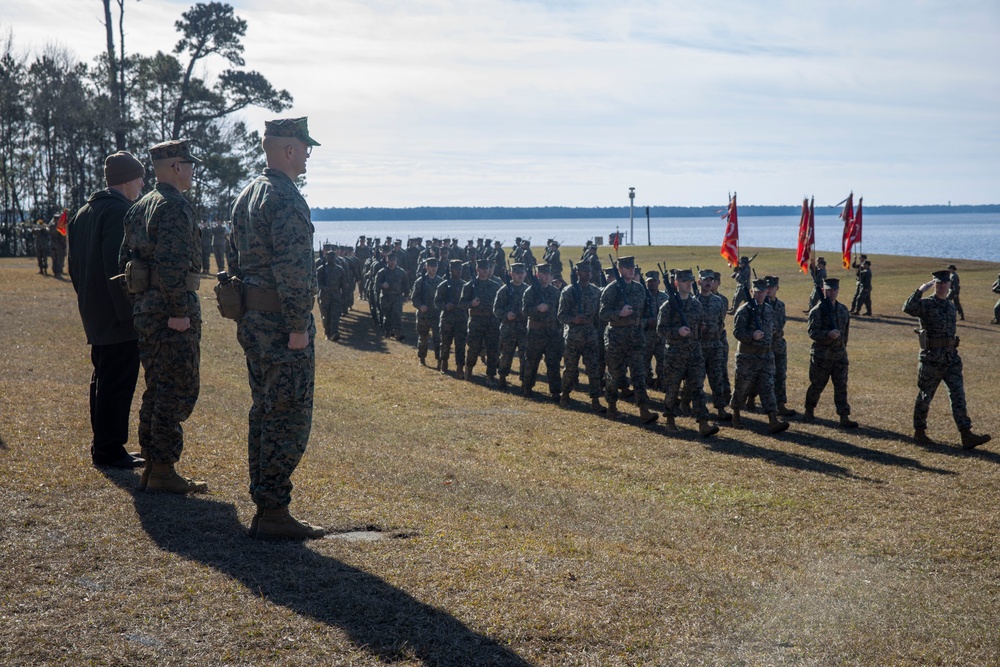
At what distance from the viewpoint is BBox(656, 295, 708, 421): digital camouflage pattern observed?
11.7 meters

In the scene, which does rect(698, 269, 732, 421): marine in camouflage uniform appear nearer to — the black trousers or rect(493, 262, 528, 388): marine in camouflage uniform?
rect(493, 262, 528, 388): marine in camouflage uniform

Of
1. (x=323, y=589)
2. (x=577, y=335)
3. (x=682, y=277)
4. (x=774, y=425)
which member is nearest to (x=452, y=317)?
(x=577, y=335)

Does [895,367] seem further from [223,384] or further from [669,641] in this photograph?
[669,641]

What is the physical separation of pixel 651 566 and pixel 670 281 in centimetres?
725

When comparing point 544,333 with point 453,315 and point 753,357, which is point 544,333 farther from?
point 753,357

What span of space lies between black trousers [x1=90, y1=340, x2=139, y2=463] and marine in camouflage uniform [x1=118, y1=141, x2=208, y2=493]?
1.69 ft

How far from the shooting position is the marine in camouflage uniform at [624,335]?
12266 mm

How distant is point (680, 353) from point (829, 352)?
2381 millimetres

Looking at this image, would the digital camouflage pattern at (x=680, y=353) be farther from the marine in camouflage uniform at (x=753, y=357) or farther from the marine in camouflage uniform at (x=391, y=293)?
the marine in camouflage uniform at (x=391, y=293)

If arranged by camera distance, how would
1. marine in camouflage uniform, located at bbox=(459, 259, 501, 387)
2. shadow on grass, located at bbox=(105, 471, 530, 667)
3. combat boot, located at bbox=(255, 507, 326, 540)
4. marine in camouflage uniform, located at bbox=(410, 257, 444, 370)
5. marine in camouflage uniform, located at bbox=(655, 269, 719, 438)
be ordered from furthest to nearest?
marine in camouflage uniform, located at bbox=(410, 257, 444, 370) → marine in camouflage uniform, located at bbox=(459, 259, 501, 387) → marine in camouflage uniform, located at bbox=(655, 269, 719, 438) → combat boot, located at bbox=(255, 507, 326, 540) → shadow on grass, located at bbox=(105, 471, 530, 667)

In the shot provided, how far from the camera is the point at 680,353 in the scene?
38.5 feet

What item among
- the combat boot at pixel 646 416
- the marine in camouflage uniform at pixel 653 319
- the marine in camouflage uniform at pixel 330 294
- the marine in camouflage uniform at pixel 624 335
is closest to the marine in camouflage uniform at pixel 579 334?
the marine in camouflage uniform at pixel 624 335

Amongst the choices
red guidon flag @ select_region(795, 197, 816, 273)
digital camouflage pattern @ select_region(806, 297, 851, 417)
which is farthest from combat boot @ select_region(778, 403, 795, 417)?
red guidon flag @ select_region(795, 197, 816, 273)

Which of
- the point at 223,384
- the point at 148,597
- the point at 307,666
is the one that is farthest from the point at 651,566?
the point at 223,384
